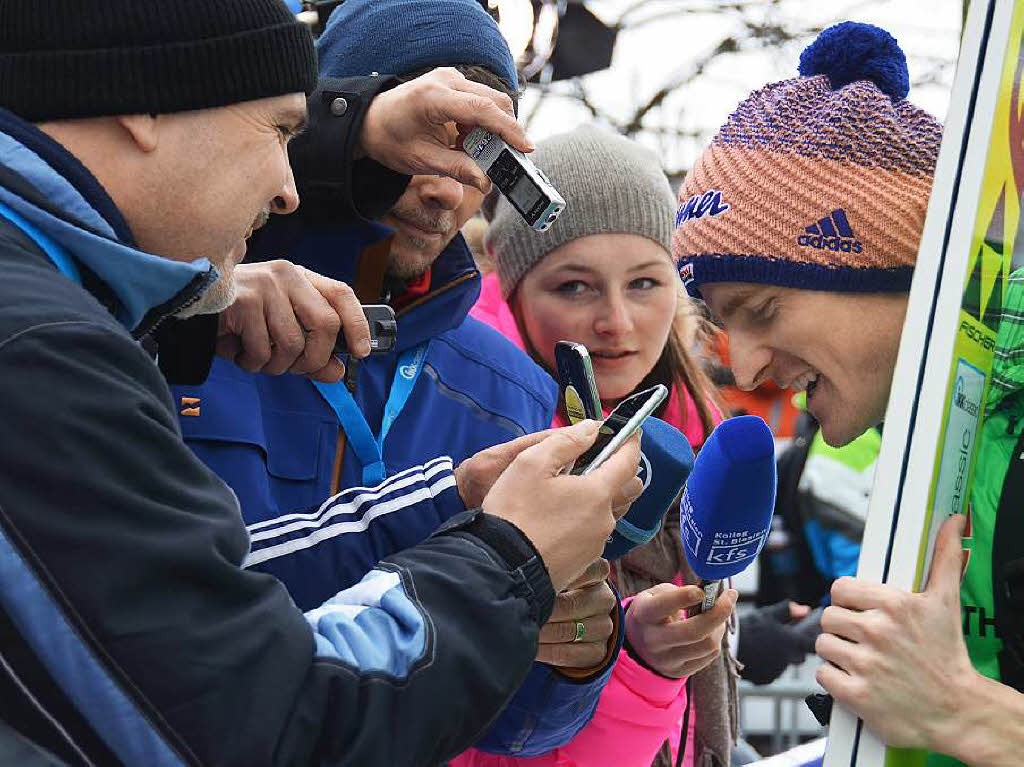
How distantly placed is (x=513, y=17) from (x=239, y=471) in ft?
7.11

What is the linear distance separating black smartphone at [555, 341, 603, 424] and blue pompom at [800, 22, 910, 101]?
24.9 inches

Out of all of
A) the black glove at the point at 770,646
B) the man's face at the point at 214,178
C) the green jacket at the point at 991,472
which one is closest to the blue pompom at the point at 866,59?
A: the green jacket at the point at 991,472

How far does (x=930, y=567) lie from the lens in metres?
1.48

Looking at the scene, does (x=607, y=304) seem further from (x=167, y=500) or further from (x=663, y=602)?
(x=167, y=500)

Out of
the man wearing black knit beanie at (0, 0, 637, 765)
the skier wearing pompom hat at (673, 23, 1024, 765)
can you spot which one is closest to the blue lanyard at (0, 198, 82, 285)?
the man wearing black knit beanie at (0, 0, 637, 765)

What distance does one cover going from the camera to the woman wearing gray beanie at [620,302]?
296 cm

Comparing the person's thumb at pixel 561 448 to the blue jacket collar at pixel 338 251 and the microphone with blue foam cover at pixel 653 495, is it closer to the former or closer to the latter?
the microphone with blue foam cover at pixel 653 495

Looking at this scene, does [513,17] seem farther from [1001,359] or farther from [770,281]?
[1001,359]

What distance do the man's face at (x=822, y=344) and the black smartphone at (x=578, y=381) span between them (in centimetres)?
30

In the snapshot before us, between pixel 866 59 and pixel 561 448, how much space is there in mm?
893

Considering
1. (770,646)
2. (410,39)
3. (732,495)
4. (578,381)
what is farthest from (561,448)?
(770,646)

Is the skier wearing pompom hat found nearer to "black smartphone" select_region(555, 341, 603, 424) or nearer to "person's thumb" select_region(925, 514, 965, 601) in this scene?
"person's thumb" select_region(925, 514, 965, 601)

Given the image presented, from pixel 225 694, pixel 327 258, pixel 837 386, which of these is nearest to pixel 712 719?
pixel 837 386

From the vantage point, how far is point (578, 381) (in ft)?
6.37
